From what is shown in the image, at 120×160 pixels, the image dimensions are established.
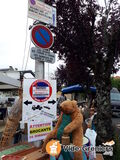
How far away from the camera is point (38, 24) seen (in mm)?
4133

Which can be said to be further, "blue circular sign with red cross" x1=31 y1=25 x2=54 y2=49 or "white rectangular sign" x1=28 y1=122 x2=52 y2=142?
"blue circular sign with red cross" x1=31 y1=25 x2=54 y2=49

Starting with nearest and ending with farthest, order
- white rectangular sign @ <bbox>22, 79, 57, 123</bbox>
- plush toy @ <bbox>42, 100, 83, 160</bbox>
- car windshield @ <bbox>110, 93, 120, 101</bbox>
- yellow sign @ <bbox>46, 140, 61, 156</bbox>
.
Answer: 1. yellow sign @ <bbox>46, 140, 61, 156</bbox>
2. plush toy @ <bbox>42, 100, 83, 160</bbox>
3. white rectangular sign @ <bbox>22, 79, 57, 123</bbox>
4. car windshield @ <bbox>110, 93, 120, 101</bbox>

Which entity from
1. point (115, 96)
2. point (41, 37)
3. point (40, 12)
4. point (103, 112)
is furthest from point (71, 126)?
point (115, 96)

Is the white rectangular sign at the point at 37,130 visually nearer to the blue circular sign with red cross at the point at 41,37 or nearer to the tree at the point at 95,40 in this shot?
the blue circular sign with red cross at the point at 41,37

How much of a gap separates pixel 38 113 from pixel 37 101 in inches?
7.1

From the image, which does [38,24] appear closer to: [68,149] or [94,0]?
[68,149]

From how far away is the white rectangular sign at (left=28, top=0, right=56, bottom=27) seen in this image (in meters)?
4.00

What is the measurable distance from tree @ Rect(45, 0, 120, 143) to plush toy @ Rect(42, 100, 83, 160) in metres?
2.74

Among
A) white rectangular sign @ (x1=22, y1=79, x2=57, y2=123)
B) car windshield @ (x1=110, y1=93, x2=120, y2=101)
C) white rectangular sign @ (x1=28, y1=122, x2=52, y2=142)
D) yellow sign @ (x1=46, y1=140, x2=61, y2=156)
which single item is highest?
car windshield @ (x1=110, y1=93, x2=120, y2=101)

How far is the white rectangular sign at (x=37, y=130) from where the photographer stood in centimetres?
380

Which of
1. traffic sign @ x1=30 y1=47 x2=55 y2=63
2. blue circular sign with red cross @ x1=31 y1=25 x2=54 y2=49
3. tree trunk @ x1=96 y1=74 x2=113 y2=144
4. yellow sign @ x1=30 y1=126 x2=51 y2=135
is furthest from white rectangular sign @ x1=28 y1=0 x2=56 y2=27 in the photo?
tree trunk @ x1=96 y1=74 x2=113 y2=144

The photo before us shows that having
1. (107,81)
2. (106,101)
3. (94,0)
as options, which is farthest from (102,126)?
(94,0)

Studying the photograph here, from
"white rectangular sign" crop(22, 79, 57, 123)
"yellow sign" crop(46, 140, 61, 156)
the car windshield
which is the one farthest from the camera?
the car windshield

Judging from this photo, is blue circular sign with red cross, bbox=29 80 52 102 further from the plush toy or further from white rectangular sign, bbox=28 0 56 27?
white rectangular sign, bbox=28 0 56 27
